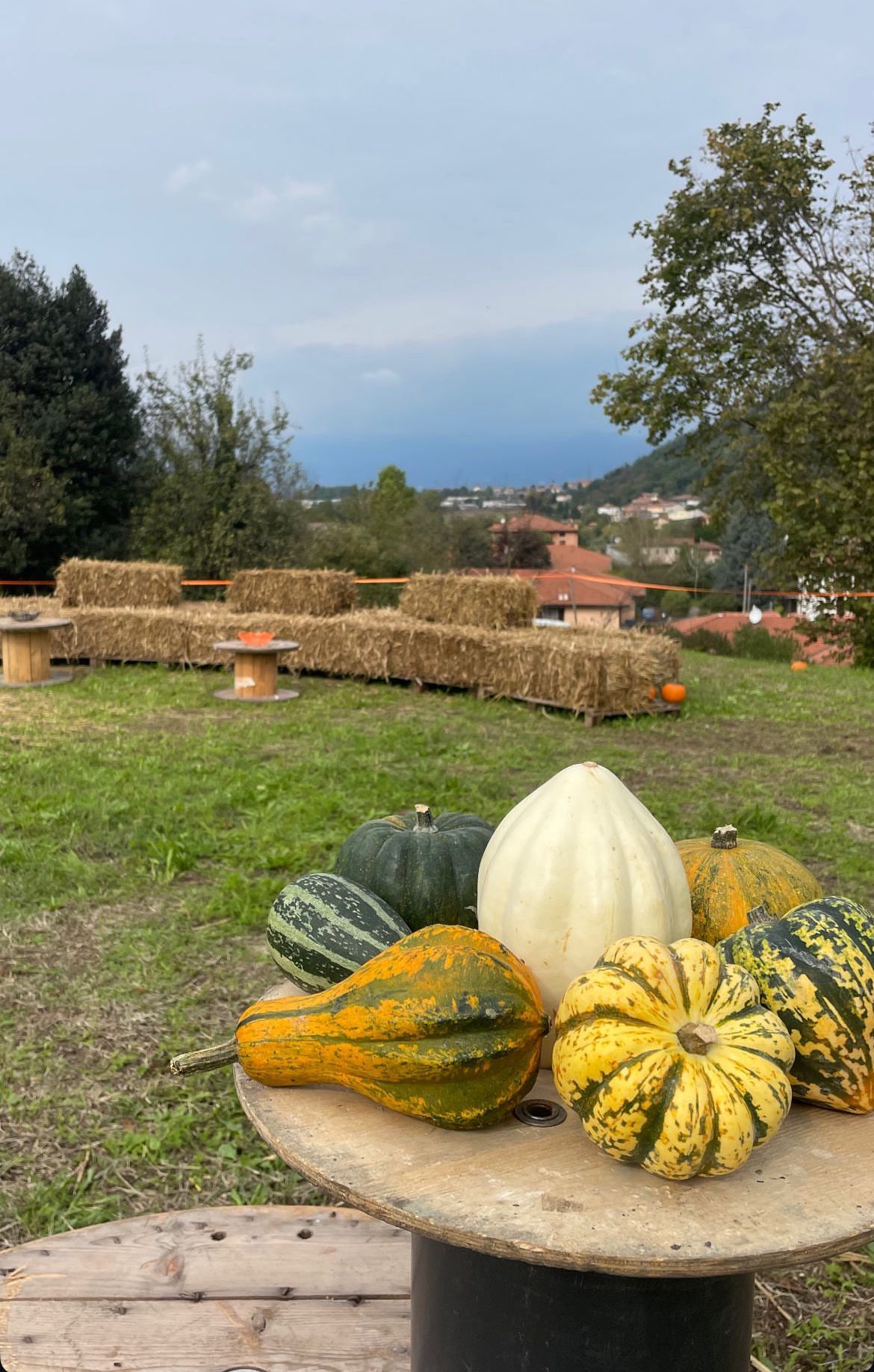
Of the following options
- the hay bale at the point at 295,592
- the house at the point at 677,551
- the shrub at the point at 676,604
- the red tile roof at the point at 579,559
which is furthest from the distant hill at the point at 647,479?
the hay bale at the point at 295,592

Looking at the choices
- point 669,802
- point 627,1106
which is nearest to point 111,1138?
point 627,1106

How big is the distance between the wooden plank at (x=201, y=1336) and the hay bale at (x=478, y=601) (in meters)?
10.6

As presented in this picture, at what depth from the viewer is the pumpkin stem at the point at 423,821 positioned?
1.91 m

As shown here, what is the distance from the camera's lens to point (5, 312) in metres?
19.7

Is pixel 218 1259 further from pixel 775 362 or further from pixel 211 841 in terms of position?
pixel 775 362

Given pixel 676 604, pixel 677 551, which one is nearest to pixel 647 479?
pixel 677 551

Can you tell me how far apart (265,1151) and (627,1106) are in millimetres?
2204

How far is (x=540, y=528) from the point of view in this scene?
6347 cm

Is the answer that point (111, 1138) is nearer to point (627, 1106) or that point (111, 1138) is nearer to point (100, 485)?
point (627, 1106)

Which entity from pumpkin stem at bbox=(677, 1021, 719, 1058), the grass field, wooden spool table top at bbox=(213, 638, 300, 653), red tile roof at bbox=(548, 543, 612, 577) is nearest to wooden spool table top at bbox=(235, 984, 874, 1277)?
pumpkin stem at bbox=(677, 1021, 719, 1058)

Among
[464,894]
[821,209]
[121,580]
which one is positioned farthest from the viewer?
[821,209]

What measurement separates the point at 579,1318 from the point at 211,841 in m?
4.49

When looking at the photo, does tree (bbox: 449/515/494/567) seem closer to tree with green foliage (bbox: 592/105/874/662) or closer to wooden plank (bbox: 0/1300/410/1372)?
tree with green foliage (bbox: 592/105/874/662)

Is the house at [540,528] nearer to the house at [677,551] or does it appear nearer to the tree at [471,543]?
the tree at [471,543]
